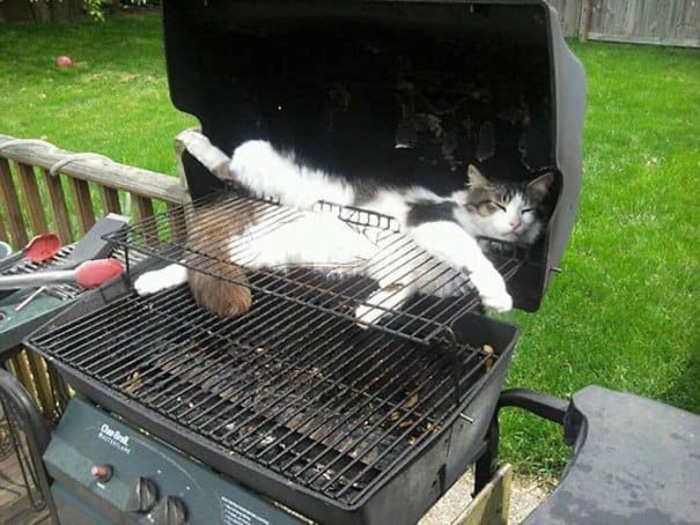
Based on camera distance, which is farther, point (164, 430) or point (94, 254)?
point (94, 254)

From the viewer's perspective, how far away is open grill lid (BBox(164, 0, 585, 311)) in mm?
1131

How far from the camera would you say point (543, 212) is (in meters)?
1.35

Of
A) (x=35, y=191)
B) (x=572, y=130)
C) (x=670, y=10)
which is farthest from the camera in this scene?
(x=670, y=10)

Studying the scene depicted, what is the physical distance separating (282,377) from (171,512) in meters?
0.30

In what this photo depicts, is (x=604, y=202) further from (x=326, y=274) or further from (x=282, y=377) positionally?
(x=282, y=377)

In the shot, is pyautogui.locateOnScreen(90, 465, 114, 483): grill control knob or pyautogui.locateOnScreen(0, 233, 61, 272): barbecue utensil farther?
pyautogui.locateOnScreen(0, 233, 61, 272): barbecue utensil

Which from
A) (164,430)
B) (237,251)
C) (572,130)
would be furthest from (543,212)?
(164,430)

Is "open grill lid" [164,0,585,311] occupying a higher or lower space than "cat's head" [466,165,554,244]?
higher

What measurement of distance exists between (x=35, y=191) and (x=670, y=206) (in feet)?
9.36

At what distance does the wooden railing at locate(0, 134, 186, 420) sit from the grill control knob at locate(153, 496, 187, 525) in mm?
932

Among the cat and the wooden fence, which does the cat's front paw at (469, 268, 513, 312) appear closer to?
the cat

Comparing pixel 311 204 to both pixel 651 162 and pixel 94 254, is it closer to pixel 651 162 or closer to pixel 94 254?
pixel 94 254

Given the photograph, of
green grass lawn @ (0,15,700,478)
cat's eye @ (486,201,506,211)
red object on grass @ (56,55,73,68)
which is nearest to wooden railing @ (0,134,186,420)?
cat's eye @ (486,201,506,211)

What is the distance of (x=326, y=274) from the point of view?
1484 mm
